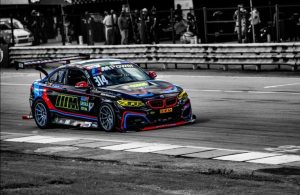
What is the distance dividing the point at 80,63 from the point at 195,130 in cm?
367

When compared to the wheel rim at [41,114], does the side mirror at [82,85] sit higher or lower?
higher

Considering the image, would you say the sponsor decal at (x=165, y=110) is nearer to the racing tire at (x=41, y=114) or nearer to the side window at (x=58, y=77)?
the side window at (x=58, y=77)

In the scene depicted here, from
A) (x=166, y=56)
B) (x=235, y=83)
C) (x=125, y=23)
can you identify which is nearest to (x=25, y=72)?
(x=125, y=23)

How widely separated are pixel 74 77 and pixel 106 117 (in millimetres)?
1788

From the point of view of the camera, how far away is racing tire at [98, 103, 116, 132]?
18.0 m

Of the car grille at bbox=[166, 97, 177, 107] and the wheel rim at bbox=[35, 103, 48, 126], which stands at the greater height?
the car grille at bbox=[166, 97, 177, 107]

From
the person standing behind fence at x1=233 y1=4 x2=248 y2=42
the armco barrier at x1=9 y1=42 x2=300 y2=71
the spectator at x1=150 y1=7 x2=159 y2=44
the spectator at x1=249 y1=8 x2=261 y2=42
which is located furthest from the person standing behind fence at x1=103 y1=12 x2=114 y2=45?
the person standing behind fence at x1=233 y1=4 x2=248 y2=42

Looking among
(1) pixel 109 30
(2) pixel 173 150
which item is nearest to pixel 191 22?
(1) pixel 109 30

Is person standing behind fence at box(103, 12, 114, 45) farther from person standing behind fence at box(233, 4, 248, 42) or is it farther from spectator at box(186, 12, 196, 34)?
person standing behind fence at box(233, 4, 248, 42)

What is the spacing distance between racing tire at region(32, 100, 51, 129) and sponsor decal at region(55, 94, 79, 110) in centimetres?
45

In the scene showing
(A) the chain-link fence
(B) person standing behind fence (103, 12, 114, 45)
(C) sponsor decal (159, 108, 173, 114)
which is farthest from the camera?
(B) person standing behind fence (103, 12, 114, 45)

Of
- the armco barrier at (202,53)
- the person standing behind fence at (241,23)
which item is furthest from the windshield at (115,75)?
the person standing behind fence at (241,23)

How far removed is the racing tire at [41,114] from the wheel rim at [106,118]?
2.28 meters

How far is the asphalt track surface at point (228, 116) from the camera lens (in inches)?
623
